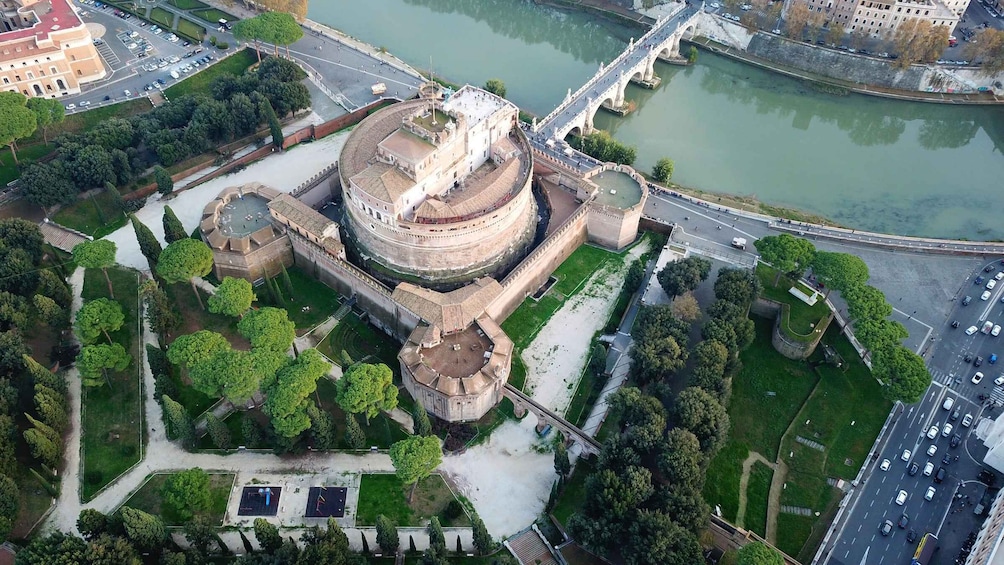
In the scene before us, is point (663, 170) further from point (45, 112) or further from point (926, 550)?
point (45, 112)

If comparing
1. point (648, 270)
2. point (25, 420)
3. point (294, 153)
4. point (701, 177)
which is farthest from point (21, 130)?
point (701, 177)

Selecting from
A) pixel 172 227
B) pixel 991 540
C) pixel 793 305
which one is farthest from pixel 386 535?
pixel 793 305

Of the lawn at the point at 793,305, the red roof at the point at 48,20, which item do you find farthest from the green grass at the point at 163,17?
the lawn at the point at 793,305

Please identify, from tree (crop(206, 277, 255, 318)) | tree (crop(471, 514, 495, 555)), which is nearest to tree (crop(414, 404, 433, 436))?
tree (crop(471, 514, 495, 555))

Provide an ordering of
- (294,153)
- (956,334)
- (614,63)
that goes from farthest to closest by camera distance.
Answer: (614,63) < (294,153) < (956,334)

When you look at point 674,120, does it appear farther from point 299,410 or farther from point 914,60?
point 299,410
